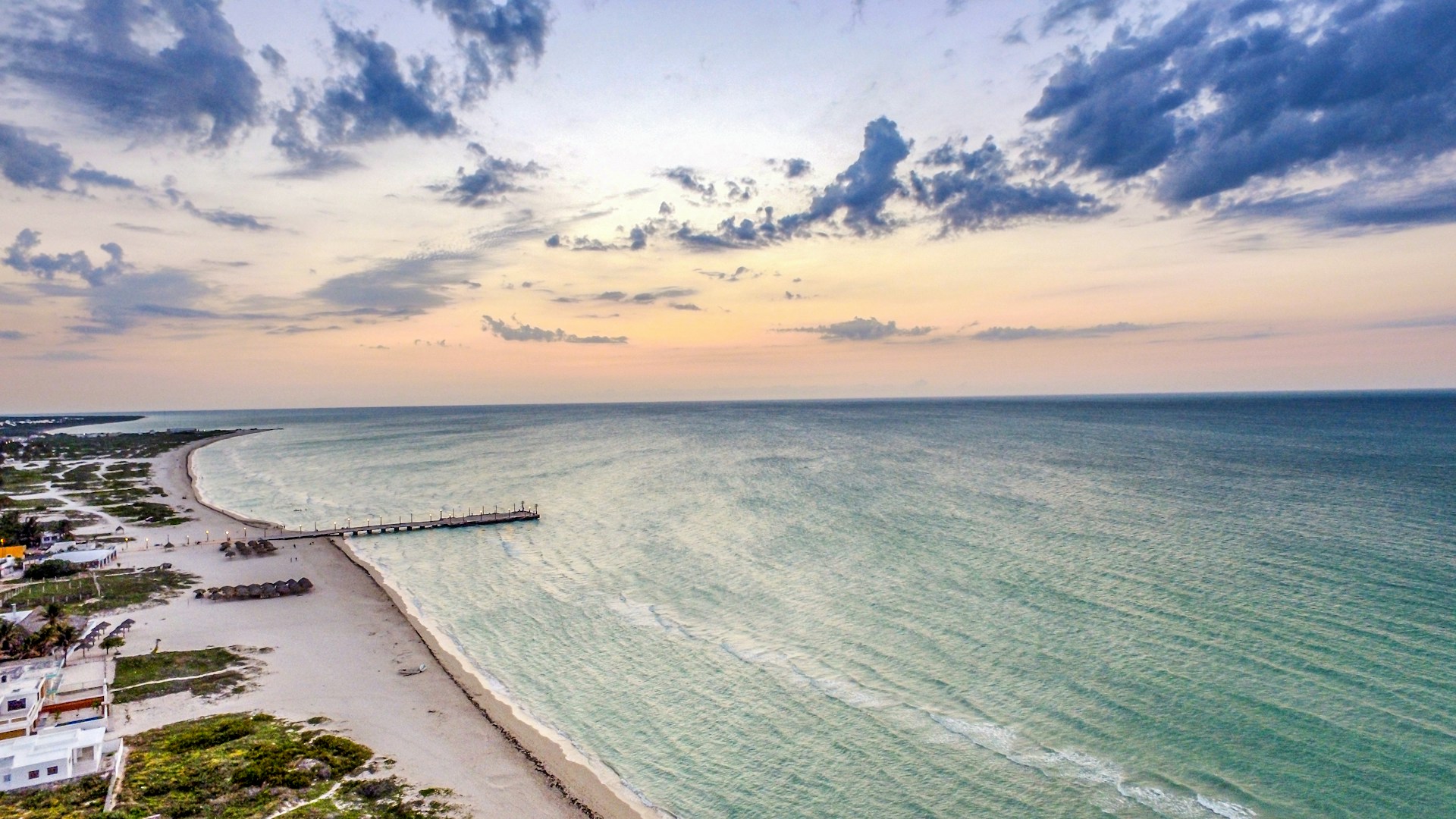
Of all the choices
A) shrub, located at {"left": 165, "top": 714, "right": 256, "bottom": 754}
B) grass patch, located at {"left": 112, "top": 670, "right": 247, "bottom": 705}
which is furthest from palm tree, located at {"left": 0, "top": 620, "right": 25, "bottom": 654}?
shrub, located at {"left": 165, "top": 714, "right": 256, "bottom": 754}

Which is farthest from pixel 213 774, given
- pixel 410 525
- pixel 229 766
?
pixel 410 525

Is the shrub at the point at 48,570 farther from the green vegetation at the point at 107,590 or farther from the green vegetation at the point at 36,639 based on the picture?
the green vegetation at the point at 36,639

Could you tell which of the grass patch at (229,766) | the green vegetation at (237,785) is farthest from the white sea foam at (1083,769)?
the grass patch at (229,766)

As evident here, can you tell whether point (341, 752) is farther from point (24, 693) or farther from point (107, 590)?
point (107, 590)

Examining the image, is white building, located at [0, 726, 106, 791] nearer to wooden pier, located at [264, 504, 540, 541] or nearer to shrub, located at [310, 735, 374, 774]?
shrub, located at [310, 735, 374, 774]

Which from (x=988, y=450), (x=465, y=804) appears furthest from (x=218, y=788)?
(x=988, y=450)

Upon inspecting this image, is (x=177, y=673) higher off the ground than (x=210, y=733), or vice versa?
(x=177, y=673)

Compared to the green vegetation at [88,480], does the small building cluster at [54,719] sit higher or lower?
lower
